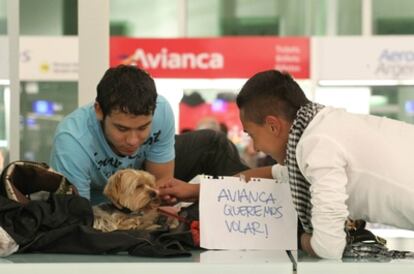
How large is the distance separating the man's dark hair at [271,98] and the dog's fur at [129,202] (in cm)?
64

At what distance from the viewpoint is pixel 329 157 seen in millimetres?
1822

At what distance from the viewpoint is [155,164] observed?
288 centimetres

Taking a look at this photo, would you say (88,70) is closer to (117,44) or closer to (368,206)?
(368,206)

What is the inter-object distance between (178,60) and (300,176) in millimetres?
7622

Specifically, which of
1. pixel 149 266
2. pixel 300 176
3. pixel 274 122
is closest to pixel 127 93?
pixel 274 122

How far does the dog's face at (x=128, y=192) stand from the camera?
8.53ft

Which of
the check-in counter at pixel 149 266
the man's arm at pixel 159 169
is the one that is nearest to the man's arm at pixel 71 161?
the man's arm at pixel 159 169

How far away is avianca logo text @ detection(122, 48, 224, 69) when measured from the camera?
9426mm

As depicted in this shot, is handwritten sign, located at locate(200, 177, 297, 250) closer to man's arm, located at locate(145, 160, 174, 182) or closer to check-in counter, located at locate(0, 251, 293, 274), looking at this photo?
check-in counter, located at locate(0, 251, 293, 274)

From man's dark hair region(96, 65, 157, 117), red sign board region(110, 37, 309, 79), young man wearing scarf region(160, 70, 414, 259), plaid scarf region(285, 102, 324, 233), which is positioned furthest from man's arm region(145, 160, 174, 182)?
red sign board region(110, 37, 309, 79)

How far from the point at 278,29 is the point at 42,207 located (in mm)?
8781

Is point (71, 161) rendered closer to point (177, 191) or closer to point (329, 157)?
point (177, 191)

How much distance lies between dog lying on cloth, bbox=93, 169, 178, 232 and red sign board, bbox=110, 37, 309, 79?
677cm

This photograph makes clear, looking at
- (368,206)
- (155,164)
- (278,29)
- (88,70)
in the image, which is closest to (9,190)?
(155,164)
